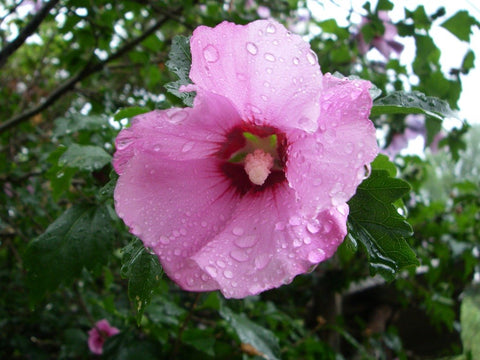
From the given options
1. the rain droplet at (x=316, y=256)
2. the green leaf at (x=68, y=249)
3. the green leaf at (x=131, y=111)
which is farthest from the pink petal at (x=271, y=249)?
the green leaf at (x=68, y=249)

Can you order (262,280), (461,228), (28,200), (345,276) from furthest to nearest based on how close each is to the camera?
(461,228) < (345,276) < (28,200) < (262,280)

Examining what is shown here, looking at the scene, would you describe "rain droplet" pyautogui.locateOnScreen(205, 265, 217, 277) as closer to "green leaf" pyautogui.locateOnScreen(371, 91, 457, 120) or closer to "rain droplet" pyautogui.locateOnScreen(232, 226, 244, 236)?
"rain droplet" pyautogui.locateOnScreen(232, 226, 244, 236)

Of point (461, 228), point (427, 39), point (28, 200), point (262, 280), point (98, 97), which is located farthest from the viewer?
point (461, 228)

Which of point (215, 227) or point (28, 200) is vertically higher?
point (215, 227)

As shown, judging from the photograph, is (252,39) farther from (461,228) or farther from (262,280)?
(461,228)

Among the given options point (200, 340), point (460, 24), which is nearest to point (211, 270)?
point (200, 340)

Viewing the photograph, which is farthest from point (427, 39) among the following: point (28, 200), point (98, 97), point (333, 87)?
point (28, 200)

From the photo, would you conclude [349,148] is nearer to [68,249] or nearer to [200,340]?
[68,249]

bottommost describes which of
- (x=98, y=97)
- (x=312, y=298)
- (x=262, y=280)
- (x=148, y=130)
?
(x=312, y=298)
